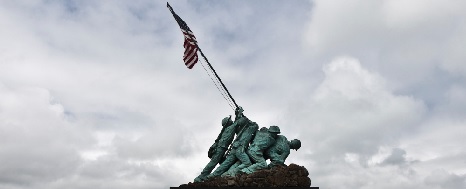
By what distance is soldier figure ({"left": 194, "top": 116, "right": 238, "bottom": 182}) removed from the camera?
2325cm

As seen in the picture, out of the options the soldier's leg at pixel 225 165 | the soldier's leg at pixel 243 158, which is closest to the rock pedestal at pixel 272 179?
the soldier's leg at pixel 243 158

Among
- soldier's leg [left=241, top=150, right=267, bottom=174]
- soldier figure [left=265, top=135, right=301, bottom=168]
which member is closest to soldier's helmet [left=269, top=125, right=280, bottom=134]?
soldier figure [left=265, top=135, right=301, bottom=168]

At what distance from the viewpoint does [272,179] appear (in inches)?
824

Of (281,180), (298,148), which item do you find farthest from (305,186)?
(298,148)

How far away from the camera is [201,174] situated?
75.8ft

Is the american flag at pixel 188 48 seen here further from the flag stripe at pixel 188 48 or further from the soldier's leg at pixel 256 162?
the soldier's leg at pixel 256 162

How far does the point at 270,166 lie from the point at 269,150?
3.45 ft

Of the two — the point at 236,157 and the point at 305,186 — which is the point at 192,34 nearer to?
the point at 236,157

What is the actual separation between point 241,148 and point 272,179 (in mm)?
2164

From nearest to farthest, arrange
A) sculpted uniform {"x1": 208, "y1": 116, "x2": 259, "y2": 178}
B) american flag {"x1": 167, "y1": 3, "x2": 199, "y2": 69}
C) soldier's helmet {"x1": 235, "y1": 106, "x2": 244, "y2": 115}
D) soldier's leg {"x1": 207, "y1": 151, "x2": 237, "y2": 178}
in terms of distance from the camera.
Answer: sculpted uniform {"x1": 208, "y1": 116, "x2": 259, "y2": 178} < soldier's leg {"x1": 207, "y1": 151, "x2": 237, "y2": 178} < soldier's helmet {"x1": 235, "y1": 106, "x2": 244, "y2": 115} < american flag {"x1": 167, "y1": 3, "x2": 199, "y2": 69}

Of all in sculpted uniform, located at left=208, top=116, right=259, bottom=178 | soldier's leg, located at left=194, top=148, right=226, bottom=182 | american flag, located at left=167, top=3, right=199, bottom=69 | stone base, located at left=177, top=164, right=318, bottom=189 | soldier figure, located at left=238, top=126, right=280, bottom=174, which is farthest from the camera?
american flag, located at left=167, top=3, right=199, bottom=69

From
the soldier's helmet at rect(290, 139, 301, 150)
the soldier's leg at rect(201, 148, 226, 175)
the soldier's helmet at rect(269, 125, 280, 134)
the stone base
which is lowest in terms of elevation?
the stone base

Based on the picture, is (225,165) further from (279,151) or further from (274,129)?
(274,129)

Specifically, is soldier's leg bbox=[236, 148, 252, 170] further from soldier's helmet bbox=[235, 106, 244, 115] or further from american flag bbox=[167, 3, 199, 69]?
american flag bbox=[167, 3, 199, 69]
